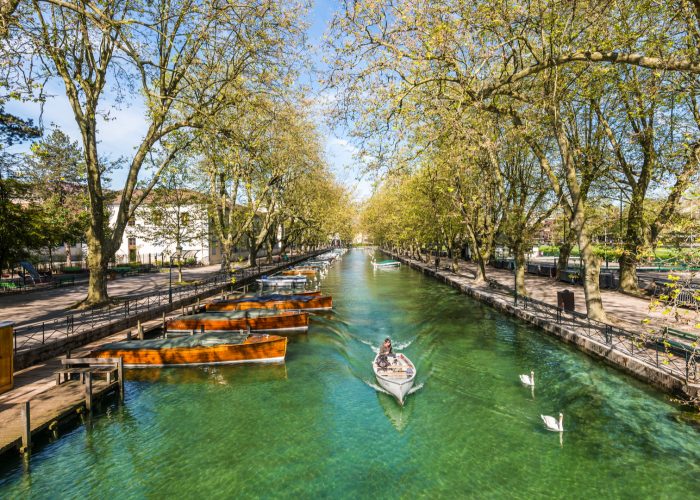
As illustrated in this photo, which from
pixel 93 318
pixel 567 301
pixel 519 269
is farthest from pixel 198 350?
pixel 519 269

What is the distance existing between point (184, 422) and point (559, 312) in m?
17.9

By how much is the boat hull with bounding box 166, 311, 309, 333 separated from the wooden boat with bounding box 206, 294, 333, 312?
3.84m

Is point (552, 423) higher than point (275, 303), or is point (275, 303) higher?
point (275, 303)

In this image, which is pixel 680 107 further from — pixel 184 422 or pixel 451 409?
pixel 184 422

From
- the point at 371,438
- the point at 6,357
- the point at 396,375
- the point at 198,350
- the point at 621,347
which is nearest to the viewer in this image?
the point at 371,438

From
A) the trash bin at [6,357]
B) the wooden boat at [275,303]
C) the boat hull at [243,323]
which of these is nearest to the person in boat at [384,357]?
the boat hull at [243,323]

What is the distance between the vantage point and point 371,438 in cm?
1033

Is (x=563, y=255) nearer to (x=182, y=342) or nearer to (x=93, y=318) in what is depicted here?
(x=182, y=342)

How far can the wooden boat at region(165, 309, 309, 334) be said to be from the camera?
20062mm

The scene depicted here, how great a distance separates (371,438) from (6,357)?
38.0 ft

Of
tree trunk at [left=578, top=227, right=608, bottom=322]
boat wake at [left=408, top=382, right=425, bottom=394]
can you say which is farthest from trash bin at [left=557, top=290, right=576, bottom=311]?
boat wake at [left=408, top=382, right=425, bottom=394]

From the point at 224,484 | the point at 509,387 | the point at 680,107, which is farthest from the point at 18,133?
the point at 680,107

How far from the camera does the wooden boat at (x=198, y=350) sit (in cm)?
1534

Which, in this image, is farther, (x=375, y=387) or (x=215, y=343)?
(x=215, y=343)
